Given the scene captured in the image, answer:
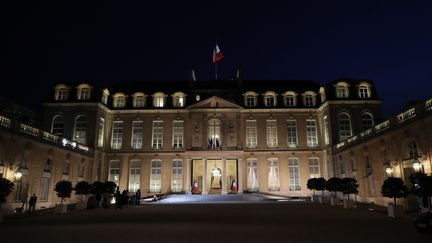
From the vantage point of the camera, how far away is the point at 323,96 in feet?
123

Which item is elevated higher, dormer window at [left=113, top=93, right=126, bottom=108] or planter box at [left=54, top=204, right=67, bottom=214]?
dormer window at [left=113, top=93, right=126, bottom=108]

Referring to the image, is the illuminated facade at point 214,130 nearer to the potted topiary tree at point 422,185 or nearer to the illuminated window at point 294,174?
the illuminated window at point 294,174

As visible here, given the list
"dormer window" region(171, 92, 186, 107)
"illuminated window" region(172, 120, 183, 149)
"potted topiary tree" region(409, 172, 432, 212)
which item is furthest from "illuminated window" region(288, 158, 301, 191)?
"potted topiary tree" region(409, 172, 432, 212)

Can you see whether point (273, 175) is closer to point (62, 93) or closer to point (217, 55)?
point (217, 55)

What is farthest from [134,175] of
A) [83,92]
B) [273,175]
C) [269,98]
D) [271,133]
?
[269,98]

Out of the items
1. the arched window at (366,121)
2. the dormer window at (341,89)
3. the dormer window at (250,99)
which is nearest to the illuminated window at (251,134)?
the dormer window at (250,99)

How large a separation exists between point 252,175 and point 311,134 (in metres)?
8.39

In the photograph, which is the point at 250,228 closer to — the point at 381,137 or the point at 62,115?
the point at 381,137

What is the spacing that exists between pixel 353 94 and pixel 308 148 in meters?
7.64

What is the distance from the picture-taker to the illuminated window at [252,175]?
37125mm

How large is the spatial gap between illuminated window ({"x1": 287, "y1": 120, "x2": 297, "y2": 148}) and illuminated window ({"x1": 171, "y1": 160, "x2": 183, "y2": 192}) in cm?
1285

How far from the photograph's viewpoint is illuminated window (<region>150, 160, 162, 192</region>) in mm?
37062

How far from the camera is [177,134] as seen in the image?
3841 centimetres

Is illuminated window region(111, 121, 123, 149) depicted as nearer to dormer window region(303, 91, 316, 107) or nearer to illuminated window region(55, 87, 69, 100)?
illuminated window region(55, 87, 69, 100)
